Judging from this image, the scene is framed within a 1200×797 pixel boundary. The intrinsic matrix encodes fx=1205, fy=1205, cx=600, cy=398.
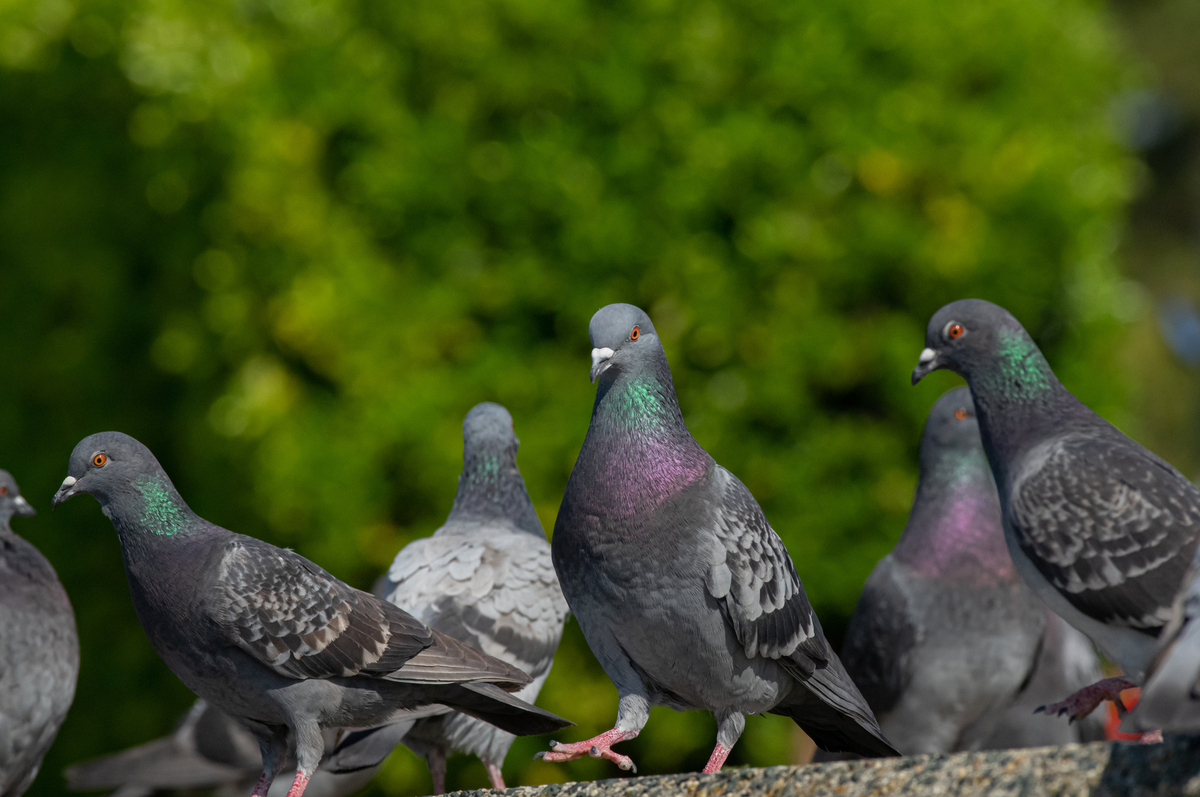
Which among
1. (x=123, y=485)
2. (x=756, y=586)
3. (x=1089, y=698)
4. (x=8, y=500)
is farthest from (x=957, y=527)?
(x=8, y=500)

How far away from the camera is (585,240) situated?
629 centimetres

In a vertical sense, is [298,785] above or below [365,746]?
above

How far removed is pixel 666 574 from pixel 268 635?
3.80ft

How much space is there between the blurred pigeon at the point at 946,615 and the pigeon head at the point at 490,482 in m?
1.47

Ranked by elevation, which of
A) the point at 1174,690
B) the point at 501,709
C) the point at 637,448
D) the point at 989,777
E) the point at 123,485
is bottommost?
the point at 501,709

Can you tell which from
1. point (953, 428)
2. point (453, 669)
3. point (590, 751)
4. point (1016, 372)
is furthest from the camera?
point (953, 428)

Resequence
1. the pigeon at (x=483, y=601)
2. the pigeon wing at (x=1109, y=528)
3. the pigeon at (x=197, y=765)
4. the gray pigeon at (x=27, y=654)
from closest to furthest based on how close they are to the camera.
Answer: the pigeon wing at (x=1109, y=528), the gray pigeon at (x=27, y=654), the pigeon at (x=483, y=601), the pigeon at (x=197, y=765)

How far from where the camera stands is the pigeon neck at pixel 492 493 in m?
5.09

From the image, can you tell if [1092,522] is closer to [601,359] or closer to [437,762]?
[601,359]

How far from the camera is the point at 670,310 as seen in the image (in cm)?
629

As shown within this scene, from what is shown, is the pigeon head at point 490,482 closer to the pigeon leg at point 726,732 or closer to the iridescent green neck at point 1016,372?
the pigeon leg at point 726,732

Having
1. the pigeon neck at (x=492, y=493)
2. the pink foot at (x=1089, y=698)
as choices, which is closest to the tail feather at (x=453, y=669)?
the pigeon neck at (x=492, y=493)

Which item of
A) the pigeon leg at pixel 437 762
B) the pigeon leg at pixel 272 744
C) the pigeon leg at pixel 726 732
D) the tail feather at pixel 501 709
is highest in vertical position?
the pigeon leg at pixel 726 732

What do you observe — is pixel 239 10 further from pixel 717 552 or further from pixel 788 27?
pixel 717 552
